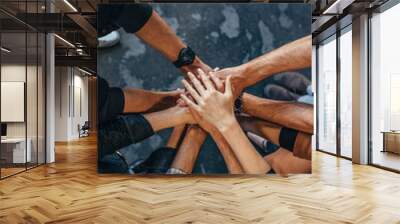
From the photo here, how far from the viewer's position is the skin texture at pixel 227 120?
6246 mm

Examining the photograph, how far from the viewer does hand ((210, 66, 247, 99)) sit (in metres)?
6.30

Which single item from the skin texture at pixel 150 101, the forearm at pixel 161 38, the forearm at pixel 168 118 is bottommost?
the forearm at pixel 168 118

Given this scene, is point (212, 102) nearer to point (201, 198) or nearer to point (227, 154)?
point (227, 154)

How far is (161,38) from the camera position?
21.0ft

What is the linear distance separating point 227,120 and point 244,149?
566 millimetres

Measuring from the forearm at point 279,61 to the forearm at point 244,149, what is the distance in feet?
2.69

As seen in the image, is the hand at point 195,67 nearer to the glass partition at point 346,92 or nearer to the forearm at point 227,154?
the forearm at point 227,154

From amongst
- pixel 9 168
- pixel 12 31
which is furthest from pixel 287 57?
pixel 9 168

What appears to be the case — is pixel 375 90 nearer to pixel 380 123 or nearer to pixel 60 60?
pixel 380 123

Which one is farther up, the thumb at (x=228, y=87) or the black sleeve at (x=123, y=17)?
the black sleeve at (x=123, y=17)

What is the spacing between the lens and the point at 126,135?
20.9 ft

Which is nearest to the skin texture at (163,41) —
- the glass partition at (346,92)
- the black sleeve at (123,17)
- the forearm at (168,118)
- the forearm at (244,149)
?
the black sleeve at (123,17)

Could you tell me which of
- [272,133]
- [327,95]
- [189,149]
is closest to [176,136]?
[189,149]

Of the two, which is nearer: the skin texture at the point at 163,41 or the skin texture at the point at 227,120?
the skin texture at the point at 227,120
